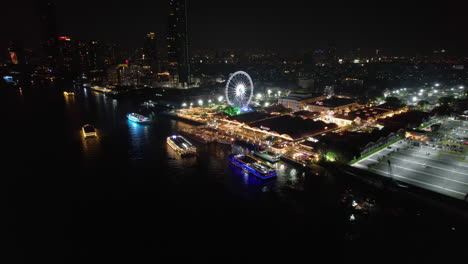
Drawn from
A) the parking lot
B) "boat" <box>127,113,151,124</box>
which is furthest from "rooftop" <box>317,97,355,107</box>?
"boat" <box>127,113,151,124</box>

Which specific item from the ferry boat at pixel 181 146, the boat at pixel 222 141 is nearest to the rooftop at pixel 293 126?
the boat at pixel 222 141

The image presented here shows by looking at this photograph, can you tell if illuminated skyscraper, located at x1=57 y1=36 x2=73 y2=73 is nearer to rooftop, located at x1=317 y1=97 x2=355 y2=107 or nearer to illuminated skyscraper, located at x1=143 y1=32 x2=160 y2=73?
illuminated skyscraper, located at x1=143 y1=32 x2=160 y2=73

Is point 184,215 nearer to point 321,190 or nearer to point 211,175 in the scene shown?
point 211,175

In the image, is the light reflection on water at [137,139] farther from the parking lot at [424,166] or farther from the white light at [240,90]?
the parking lot at [424,166]

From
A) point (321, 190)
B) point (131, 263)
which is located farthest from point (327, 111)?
point (131, 263)

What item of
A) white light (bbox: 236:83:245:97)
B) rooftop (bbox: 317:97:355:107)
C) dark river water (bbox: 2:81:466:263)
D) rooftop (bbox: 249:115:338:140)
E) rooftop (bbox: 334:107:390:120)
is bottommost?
dark river water (bbox: 2:81:466:263)
